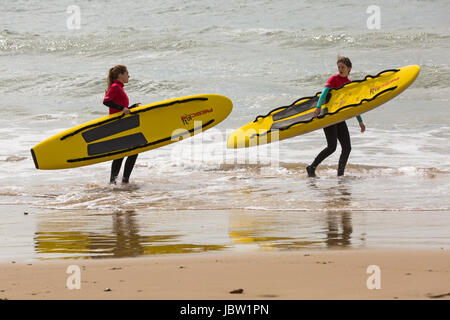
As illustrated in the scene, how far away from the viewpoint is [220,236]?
4789mm

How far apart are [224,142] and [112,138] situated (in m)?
3.86

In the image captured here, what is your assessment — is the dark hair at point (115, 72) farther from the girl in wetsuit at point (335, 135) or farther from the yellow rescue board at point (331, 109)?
the girl in wetsuit at point (335, 135)

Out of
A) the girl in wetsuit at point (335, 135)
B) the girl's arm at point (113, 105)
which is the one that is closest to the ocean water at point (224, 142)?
the girl in wetsuit at point (335, 135)

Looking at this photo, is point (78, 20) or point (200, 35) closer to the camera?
point (200, 35)

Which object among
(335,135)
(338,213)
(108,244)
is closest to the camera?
(108,244)

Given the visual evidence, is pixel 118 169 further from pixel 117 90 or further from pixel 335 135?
pixel 335 135

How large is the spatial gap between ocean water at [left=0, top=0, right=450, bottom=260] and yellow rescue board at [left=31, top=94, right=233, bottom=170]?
352mm

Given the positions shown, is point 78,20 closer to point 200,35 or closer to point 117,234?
point 200,35

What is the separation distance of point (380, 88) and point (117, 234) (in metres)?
5.02

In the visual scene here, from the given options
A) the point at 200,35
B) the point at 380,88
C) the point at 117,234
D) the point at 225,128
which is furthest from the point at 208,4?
the point at 117,234

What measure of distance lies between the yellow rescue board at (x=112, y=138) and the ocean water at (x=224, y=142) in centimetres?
35

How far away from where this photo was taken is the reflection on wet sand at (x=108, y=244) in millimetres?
4184

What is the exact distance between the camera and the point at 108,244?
15.0 ft

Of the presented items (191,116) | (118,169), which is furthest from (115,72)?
(191,116)
